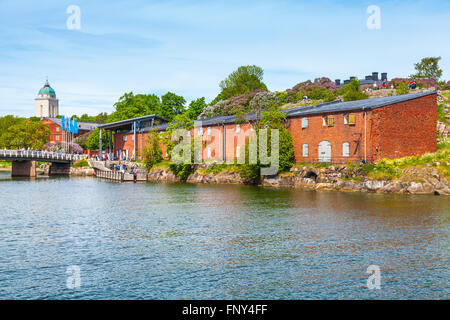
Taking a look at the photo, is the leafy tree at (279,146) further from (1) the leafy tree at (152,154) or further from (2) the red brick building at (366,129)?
(1) the leafy tree at (152,154)

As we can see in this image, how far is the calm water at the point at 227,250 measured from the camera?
54.5 feet

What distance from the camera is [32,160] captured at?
88625 mm

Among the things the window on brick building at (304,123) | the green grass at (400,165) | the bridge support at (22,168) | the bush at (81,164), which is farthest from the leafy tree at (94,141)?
the green grass at (400,165)

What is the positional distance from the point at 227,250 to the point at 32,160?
248ft

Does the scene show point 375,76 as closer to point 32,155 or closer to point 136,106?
point 136,106

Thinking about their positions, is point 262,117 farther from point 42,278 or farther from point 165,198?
point 42,278

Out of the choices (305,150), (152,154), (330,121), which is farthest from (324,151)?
(152,154)

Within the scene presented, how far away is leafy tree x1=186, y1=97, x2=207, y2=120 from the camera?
107812 mm

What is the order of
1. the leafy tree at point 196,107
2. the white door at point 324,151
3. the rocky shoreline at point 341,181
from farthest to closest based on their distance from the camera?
1. the leafy tree at point 196,107
2. the white door at point 324,151
3. the rocky shoreline at point 341,181

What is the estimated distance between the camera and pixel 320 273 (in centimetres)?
1833

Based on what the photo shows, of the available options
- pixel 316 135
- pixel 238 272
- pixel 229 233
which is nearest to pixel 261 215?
pixel 229 233

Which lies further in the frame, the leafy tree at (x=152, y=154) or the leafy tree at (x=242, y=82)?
the leafy tree at (x=242, y=82)

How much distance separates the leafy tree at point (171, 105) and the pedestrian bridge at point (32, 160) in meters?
22.8

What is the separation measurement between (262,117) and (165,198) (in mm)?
23666
